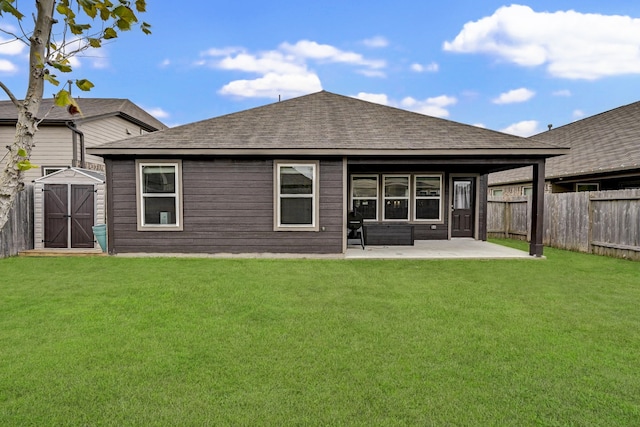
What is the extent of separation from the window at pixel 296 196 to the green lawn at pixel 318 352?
2.67 metres

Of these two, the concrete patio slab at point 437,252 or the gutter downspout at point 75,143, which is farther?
the gutter downspout at point 75,143

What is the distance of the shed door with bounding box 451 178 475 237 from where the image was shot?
455 inches

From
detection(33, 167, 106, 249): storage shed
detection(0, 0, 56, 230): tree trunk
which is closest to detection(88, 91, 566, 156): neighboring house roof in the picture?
detection(33, 167, 106, 249): storage shed

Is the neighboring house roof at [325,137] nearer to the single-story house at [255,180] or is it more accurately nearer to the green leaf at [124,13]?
the single-story house at [255,180]

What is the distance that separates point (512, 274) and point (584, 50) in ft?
64.0

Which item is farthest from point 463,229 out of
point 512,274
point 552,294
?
point 552,294

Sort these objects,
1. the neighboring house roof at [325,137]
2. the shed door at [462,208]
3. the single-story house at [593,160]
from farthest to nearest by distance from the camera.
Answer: the shed door at [462,208]
the single-story house at [593,160]
the neighboring house roof at [325,137]

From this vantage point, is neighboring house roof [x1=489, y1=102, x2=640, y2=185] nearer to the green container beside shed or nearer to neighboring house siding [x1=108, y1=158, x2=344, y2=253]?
neighboring house siding [x1=108, y1=158, x2=344, y2=253]

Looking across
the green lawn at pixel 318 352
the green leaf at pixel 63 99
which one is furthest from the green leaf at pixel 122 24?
the green lawn at pixel 318 352

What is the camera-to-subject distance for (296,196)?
8.38 m

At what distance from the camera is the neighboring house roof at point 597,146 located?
1132 centimetres

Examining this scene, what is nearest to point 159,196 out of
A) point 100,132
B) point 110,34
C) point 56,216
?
point 56,216

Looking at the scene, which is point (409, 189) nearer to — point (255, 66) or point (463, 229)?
point (463, 229)

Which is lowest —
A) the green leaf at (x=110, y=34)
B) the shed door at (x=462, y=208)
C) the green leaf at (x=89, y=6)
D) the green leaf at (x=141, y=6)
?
the shed door at (x=462, y=208)
